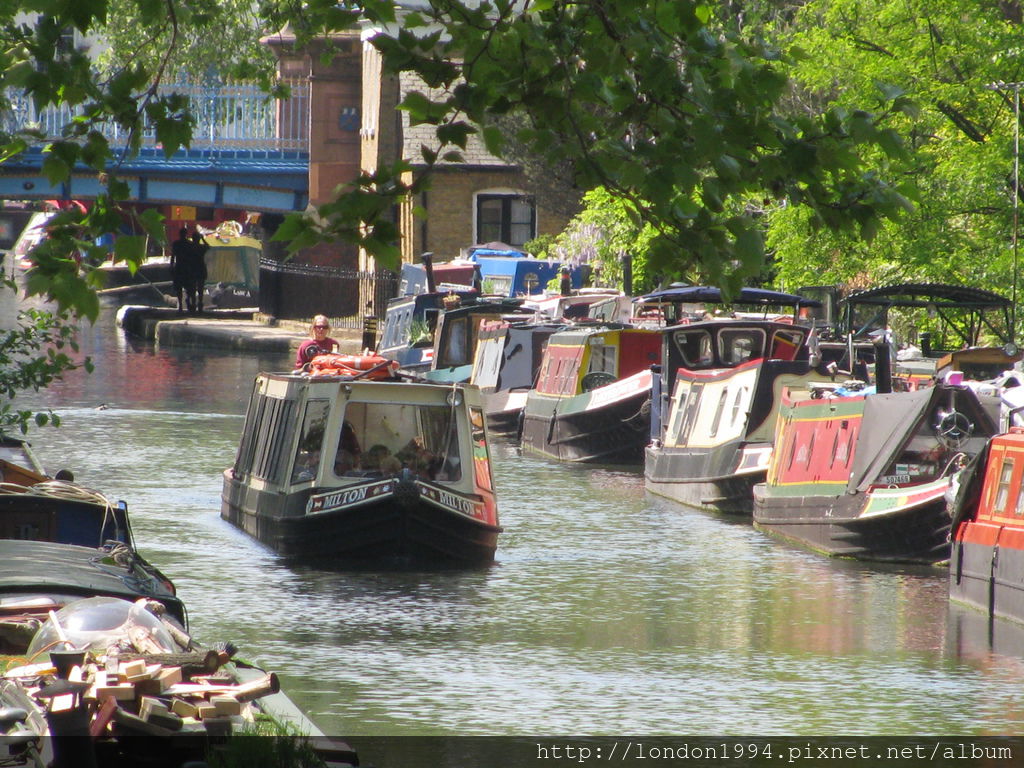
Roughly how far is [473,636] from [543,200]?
37050mm

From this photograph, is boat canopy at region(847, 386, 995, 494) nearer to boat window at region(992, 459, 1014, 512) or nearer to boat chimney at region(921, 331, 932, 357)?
boat window at region(992, 459, 1014, 512)

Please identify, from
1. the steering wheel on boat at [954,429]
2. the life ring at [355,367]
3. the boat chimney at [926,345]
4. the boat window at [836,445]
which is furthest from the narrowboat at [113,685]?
the boat chimney at [926,345]

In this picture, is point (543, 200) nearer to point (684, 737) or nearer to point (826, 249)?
point (826, 249)

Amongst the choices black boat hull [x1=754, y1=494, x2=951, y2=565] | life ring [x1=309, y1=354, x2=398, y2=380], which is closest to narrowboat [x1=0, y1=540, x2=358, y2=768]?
life ring [x1=309, y1=354, x2=398, y2=380]

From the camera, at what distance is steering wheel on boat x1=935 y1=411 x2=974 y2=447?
1878 centimetres

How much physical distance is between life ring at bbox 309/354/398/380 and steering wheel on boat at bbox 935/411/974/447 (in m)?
6.10

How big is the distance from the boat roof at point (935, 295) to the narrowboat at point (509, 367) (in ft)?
32.4

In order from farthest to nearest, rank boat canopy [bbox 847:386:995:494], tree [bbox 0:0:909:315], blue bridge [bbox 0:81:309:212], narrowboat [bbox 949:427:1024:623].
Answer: blue bridge [bbox 0:81:309:212]
boat canopy [bbox 847:386:995:494]
narrowboat [bbox 949:427:1024:623]
tree [bbox 0:0:909:315]

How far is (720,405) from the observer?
2488cm

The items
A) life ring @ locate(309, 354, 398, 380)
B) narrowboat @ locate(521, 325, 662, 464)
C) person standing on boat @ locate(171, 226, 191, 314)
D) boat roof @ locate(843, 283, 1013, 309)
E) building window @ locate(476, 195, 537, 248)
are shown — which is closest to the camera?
life ring @ locate(309, 354, 398, 380)

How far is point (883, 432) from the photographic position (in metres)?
19.2

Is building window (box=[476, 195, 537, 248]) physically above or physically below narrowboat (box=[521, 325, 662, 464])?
above

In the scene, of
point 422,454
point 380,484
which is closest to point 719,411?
point 422,454

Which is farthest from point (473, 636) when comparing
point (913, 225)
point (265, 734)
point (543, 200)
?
point (543, 200)
